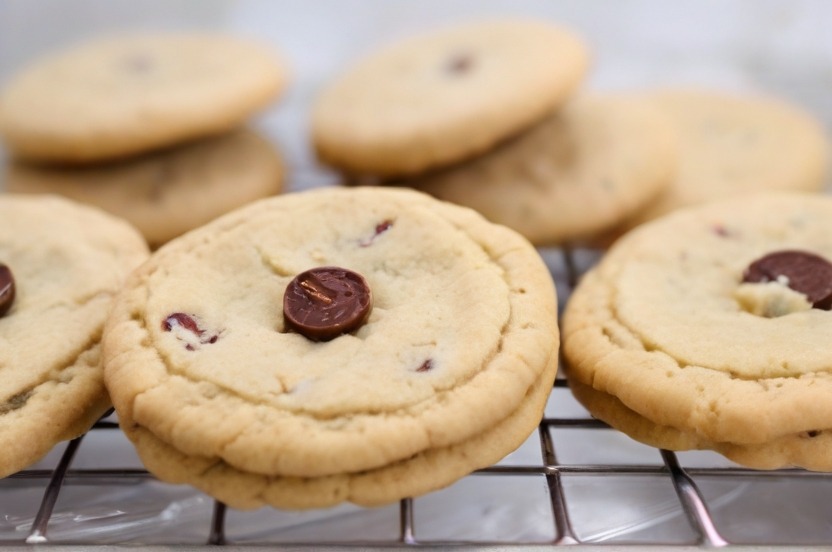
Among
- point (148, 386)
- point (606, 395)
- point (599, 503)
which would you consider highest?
point (148, 386)

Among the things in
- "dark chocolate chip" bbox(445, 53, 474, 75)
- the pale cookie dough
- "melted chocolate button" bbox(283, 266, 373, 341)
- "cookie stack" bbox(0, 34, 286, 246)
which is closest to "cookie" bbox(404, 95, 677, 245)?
"dark chocolate chip" bbox(445, 53, 474, 75)

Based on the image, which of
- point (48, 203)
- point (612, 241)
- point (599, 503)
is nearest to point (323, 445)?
point (599, 503)

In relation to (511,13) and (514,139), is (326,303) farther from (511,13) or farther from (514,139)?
(511,13)

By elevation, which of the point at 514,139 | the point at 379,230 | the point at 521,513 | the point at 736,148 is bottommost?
the point at 521,513

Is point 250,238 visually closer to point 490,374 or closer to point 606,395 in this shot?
point 490,374

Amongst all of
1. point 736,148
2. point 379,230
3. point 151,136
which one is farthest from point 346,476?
point 736,148
